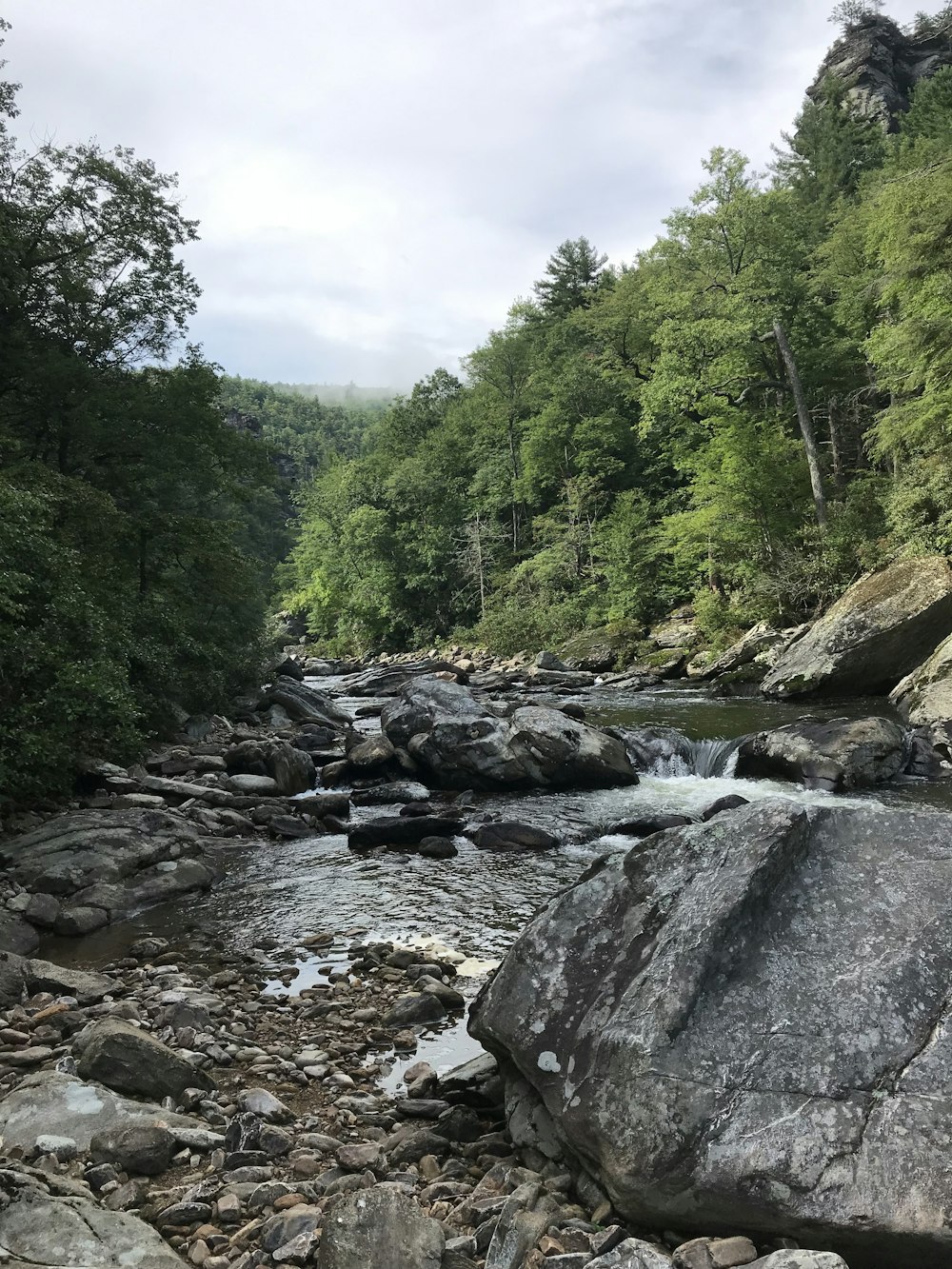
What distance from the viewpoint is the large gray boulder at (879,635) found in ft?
61.8

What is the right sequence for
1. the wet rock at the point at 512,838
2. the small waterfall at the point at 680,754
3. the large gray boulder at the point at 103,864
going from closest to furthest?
the large gray boulder at the point at 103,864 → the wet rock at the point at 512,838 → the small waterfall at the point at 680,754

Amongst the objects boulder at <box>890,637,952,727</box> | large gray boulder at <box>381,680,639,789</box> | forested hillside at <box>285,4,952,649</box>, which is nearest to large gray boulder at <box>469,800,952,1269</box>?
large gray boulder at <box>381,680,639,789</box>

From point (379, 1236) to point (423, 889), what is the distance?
635cm

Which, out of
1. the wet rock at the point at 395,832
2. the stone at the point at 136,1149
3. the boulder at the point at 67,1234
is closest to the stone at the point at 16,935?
the stone at the point at 136,1149

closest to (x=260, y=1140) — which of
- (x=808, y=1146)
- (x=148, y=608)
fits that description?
(x=808, y=1146)

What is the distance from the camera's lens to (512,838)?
436 inches

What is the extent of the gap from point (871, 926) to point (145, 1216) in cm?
357

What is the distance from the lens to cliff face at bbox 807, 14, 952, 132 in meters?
55.8

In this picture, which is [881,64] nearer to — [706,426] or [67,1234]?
[706,426]

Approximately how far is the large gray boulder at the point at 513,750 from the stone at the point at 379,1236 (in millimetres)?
11390

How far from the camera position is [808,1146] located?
286 cm

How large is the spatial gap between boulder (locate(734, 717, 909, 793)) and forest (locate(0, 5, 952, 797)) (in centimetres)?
983

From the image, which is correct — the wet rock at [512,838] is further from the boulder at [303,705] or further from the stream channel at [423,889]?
the boulder at [303,705]

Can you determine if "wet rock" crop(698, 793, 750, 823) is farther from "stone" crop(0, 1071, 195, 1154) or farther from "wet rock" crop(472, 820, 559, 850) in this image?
"stone" crop(0, 1071, 195, 1154)
